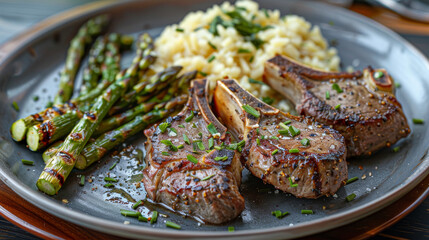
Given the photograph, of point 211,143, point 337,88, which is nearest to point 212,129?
point 211,143

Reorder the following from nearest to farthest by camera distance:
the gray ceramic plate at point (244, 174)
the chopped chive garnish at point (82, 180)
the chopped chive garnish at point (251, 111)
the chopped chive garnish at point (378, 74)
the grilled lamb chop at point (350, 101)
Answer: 1. the gray ceramic plate at point (244, 174)
2. the chopped chive garnish at point (82, 180)
3. the chopped chive garnish at point (251, 111)
4. the grilled lamb chop at point (350, 101)
5. the chopped chive garnish at point (378, 74)

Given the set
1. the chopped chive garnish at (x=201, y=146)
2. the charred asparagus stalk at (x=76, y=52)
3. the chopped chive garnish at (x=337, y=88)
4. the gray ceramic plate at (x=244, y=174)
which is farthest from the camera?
the charred asparagus stalk at (x=76, y=52)

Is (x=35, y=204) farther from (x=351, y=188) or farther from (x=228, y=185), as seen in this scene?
(x=351, y=188)

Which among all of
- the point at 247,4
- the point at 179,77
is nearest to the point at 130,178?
the point at 179,77

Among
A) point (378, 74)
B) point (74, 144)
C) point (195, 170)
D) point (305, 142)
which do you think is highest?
point (378, 74)

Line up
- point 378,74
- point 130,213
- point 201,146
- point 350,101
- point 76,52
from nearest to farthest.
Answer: point 130,213 < point 201,146 < point 350,101 < point 378,74 < point 76,52

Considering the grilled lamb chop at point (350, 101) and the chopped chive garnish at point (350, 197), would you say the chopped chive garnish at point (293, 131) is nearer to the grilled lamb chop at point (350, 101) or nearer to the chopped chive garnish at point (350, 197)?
the grilled lamb chop at point (350, 101)

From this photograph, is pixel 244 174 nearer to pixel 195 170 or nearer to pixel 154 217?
pixel 195 170

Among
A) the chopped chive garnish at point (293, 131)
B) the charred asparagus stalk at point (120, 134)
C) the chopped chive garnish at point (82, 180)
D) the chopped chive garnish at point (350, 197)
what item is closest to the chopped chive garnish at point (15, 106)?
the charred asparagus stalk at point (120, 134)
